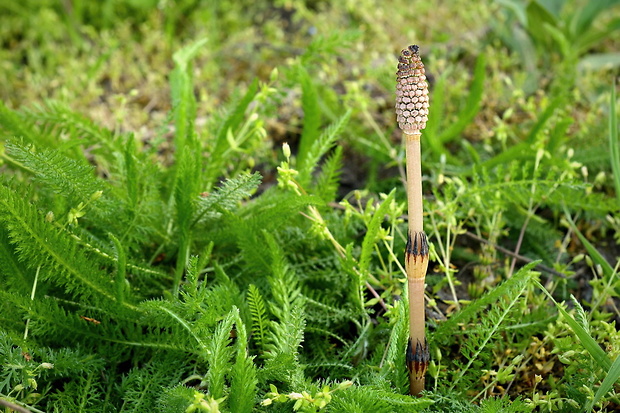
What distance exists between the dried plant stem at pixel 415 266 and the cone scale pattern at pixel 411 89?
48 millimetres

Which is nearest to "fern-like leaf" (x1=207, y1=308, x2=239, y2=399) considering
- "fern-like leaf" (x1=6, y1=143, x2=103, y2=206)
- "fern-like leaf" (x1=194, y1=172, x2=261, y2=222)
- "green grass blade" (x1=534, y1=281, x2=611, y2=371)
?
"fern-like leaf" (x1=194, y1=172, x2=261, y2=222)

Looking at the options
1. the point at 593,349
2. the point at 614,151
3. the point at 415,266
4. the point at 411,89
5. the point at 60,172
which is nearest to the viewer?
the point at 411,89

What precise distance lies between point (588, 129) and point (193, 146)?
1.54 metres

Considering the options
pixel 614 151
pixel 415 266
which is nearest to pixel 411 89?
pixel 415 266

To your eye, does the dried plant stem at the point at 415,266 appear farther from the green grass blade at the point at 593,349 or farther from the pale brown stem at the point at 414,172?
the green grass blade at the point at 593,349

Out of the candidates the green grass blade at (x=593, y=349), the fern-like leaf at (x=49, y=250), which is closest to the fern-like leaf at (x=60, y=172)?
the fern-like leaf at (x=49, y=250)

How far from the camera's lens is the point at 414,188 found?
48.3 inches

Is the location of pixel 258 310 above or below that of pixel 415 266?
below

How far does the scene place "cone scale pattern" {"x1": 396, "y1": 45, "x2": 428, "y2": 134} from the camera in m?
1.17

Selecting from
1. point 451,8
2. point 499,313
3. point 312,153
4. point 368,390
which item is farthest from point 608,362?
point 451,8

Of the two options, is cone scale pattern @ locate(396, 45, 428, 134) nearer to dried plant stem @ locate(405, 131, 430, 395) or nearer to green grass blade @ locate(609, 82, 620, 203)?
dried plant stem @ locate(405, 131, 430, 395)

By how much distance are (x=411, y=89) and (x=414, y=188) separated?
20 centimetres

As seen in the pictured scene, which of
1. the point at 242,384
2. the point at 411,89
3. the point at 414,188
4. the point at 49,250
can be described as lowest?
the point at 242,384

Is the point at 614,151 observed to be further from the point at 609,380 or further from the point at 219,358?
the point at 219,358
